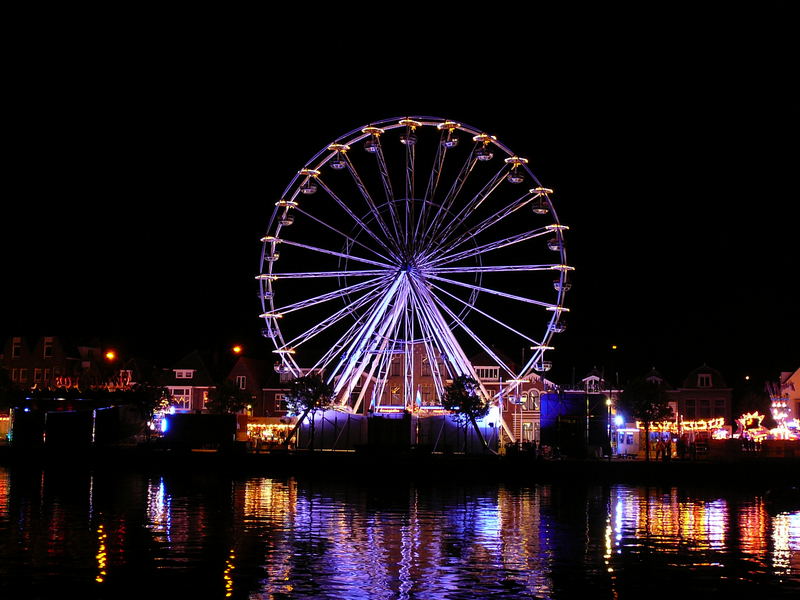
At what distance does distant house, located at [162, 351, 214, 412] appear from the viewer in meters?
104

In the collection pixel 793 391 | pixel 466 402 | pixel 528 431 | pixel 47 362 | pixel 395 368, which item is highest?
pixel 47 362

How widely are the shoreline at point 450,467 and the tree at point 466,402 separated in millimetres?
4235

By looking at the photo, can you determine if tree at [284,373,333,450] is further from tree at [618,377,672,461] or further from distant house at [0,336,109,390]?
distant house at [0,336,109,390]

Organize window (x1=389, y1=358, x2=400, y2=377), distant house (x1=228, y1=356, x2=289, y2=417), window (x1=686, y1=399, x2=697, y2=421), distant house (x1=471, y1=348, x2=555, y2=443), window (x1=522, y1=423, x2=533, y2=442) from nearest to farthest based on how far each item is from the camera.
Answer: distant house (x1=471, y1=348, x2=555, y2=443)
window (x1=522, y1=423, x2=533, y2=442)
window (x1=389, y1=358, x2=400, y2=377)
window (x1=686, y1=399, x2=697, y2=421)
distant house (x1=228, y1=356, x2=289, y2=417)

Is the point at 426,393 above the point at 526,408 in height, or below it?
above

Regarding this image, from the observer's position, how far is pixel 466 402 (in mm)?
72188

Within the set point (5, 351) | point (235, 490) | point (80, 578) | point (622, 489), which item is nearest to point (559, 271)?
point (622, 489)

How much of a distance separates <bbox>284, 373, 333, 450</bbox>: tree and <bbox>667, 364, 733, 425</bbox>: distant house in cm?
3581

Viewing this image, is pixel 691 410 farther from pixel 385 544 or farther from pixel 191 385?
pixel 385 544

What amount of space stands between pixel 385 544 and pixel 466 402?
3972 cm

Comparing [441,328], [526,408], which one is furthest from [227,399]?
[441,328]

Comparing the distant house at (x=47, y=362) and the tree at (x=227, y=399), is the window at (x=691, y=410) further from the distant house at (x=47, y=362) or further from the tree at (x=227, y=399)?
the distant house at (x=47, y=362)

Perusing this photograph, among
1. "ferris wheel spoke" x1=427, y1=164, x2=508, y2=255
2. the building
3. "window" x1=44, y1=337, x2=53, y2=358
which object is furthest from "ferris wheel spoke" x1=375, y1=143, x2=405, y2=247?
"window" x1=44, y1=337, x2=53, y2=358

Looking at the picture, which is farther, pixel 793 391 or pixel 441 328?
pixel 793 391
